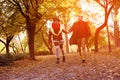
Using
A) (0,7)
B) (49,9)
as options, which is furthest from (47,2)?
(0,7)

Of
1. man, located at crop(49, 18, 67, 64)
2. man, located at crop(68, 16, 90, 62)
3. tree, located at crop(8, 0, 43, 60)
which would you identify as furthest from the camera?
tree, located at crop(8, 0, 43, 60)

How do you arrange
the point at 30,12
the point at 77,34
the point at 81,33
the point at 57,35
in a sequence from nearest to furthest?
the point at 81,33 < the point at 77,34 < the point at 57,35 < the point at 30,12

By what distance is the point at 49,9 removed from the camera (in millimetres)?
27188

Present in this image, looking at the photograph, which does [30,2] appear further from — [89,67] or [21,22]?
[89,67]

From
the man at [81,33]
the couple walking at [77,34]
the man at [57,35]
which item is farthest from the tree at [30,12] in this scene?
the man at [81,33]

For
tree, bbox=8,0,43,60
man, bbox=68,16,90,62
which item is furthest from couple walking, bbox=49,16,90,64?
tree, bbox=8,0,43,60

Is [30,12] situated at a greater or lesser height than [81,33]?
greater

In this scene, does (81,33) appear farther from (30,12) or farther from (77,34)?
(30,12)

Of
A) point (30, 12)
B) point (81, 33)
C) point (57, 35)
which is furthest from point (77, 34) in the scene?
point (30, 12)

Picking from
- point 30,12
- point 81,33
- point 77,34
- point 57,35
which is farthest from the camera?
point 30,12

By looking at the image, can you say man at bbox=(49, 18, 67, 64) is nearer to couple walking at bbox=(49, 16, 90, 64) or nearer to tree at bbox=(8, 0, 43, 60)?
couple walking at bbox=(49, 16, 90, 64)

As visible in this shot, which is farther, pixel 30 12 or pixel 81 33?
pixel 30 12

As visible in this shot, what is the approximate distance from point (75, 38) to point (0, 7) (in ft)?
42.1

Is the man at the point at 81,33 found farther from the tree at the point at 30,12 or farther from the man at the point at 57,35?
the tree at the point at 30,12
